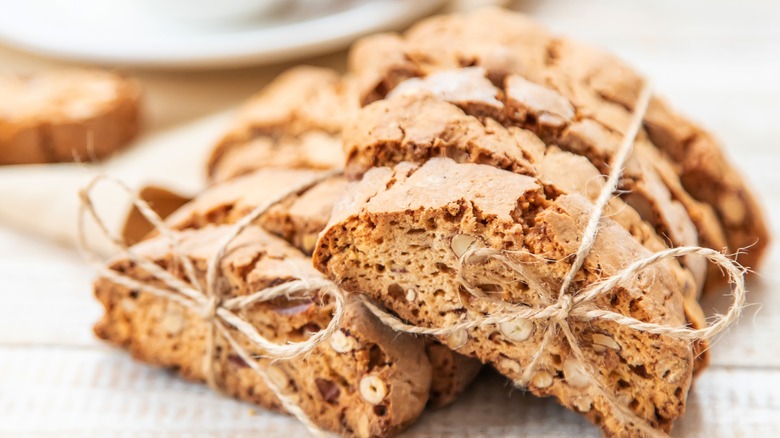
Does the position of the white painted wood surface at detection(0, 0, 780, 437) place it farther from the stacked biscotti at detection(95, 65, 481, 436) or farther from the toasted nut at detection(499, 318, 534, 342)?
the toasted nut at detection(499, 318, 534, 342)

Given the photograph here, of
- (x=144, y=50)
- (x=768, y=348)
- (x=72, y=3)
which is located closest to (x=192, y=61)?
(x=144, y=50)

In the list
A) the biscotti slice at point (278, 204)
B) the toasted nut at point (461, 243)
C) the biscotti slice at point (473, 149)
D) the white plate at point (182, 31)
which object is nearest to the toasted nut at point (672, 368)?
the biscotti slice at point (473, 149)

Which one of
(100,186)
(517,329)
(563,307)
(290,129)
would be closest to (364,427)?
(517,329)

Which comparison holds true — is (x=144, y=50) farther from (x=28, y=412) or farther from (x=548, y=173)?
(x=548, y=173)

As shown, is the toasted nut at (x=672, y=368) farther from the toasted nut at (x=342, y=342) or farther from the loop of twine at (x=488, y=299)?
the toasted nut at (x=342, y=342)

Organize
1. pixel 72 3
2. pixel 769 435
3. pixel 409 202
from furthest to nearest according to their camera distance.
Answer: pixel 72 3 < pixel 769 435 < pixel 409 202

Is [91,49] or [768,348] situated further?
[91,49]

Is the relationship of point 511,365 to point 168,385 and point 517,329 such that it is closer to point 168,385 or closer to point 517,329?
point 517,329
